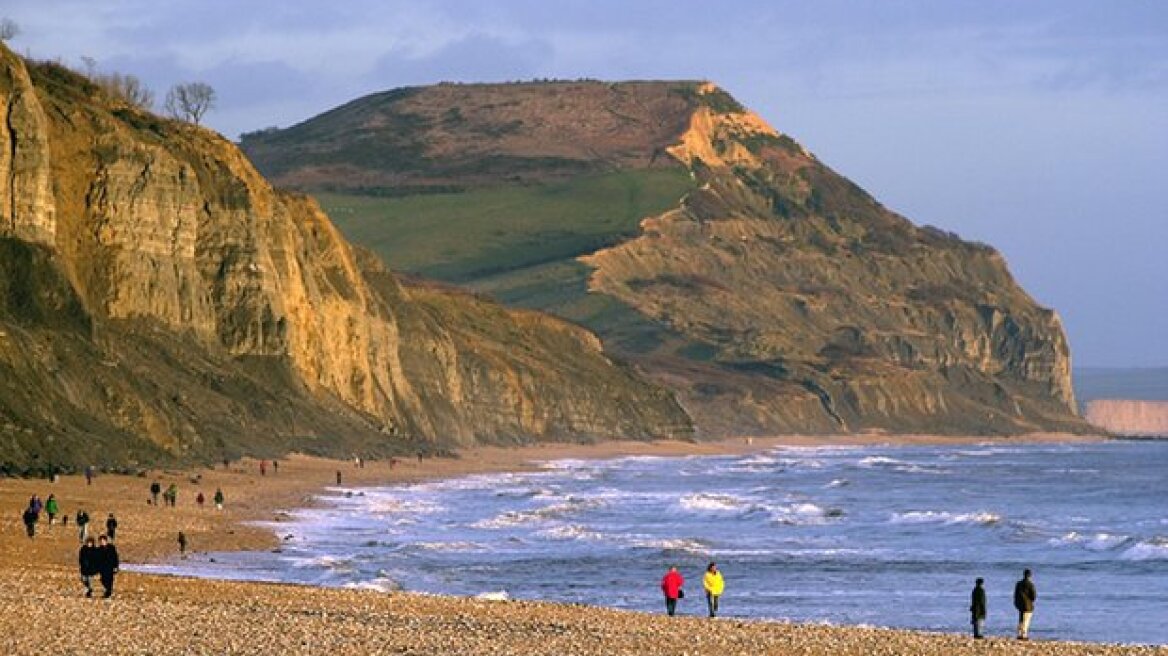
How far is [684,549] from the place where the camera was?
63.8 metres

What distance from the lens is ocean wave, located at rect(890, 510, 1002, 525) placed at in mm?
79688

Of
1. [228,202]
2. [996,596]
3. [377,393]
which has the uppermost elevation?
[228,202]

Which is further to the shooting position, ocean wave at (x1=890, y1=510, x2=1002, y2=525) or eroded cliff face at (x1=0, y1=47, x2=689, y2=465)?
Answer: ocean wave at (x1=890, y1=510, x2=1002, y2=525)

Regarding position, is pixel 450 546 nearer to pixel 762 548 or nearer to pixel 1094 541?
pixel 762 548

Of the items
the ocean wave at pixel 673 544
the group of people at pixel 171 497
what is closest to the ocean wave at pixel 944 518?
the ocean wave at pixel 673 544

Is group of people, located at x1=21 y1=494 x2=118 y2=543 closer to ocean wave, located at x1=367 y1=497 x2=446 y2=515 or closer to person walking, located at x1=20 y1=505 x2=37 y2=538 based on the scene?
person walking, located at x1=20 y1=505 x2=37 y2=538

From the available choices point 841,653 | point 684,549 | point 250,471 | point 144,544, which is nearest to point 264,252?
point 250,471

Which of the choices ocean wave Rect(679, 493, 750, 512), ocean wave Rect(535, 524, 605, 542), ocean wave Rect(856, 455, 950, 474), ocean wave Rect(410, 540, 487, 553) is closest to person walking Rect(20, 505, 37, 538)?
ocean wave Rect(410, 540, 487, 553)

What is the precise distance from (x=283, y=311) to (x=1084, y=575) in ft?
186

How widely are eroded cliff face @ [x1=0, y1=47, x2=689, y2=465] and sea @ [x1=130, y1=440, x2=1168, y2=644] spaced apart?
27.0 feet

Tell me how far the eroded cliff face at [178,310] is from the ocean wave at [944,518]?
26638 mm

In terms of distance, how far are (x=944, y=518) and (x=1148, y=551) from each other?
17.4m

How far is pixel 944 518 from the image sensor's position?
81750mm

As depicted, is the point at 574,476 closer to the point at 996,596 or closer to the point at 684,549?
the point at 684,549
